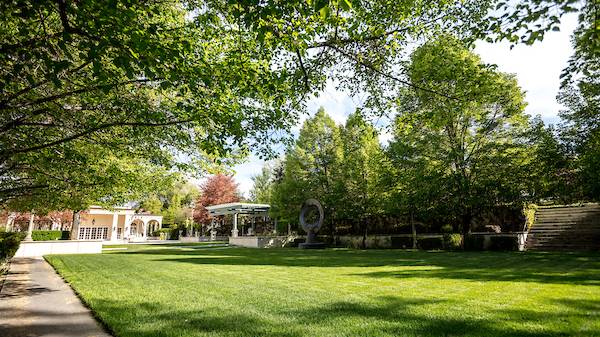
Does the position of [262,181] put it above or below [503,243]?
above

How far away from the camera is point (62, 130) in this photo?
7895mm

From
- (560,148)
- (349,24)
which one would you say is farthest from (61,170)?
(560,148)

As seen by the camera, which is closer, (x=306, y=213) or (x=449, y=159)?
(x=449, y=159)

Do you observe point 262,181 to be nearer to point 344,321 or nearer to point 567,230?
point 567,230

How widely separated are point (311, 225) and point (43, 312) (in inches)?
855

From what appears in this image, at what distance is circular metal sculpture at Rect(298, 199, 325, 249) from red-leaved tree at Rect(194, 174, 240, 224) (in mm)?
25601

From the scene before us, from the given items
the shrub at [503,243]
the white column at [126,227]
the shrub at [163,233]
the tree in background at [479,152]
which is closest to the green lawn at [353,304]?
the tree in background at [479,152]

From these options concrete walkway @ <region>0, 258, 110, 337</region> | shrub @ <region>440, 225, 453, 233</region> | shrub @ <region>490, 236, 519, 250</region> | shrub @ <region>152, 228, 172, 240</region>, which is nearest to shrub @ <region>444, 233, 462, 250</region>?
shrub @ <region>490, 236, 519, 250</region>

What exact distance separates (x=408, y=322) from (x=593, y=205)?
23.3 meters

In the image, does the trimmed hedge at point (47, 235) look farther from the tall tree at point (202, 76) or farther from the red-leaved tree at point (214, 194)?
the tall tree at point (202, 76)

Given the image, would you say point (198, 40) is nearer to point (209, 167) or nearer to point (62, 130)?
point (62, 130)

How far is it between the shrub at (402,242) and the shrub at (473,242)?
4.77m

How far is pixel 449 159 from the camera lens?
20125mm

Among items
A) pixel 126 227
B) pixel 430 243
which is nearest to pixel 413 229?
pixel 430 243
